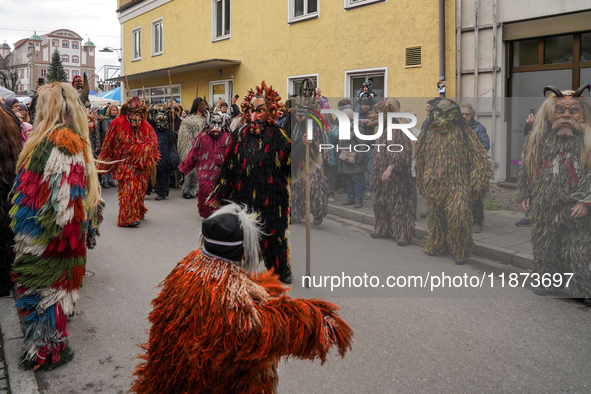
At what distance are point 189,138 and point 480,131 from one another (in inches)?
324

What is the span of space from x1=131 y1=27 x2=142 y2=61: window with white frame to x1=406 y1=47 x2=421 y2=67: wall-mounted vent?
53.1 feet

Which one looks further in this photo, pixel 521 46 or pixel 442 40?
pixel 442 40

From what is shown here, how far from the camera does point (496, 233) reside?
4332 mm

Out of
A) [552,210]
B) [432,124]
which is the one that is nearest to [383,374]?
[432,124]

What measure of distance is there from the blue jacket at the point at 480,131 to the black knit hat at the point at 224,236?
99.6 inches

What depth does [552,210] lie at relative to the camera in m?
4.66

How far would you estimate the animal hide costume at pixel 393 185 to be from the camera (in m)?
3.94

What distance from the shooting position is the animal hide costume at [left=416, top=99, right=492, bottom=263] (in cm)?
415

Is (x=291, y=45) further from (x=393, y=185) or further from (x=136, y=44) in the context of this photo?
(x=136, y=44)

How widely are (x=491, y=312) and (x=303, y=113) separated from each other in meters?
2.43

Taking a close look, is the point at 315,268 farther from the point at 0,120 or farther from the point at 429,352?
the point at 0,120

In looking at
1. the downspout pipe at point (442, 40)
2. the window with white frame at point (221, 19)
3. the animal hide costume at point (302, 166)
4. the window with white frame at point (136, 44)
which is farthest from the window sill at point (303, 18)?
the window with white frame at point (136, 44)

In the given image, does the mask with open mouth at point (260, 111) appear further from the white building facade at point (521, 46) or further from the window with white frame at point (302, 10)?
the window with white frame at point (302, 10)

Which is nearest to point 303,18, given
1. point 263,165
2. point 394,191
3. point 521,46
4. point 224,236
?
point 521,46
